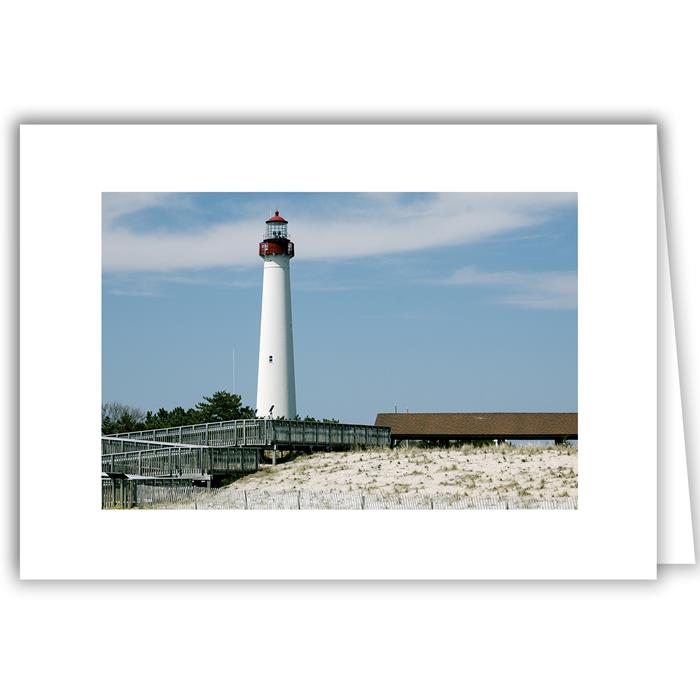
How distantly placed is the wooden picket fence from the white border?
2.84ft

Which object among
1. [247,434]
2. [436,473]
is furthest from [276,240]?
[436,473]

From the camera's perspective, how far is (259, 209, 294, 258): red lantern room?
16959 mm

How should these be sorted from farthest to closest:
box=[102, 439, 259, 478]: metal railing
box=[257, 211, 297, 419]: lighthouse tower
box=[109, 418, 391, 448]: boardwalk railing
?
box=[257, 211, 297, 419]: lighthouse tower < box=[109, 418, 391, 448]: boardwalk railing < box=[102, 439, 259, 478]: metal railing

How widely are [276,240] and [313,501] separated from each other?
414 inches

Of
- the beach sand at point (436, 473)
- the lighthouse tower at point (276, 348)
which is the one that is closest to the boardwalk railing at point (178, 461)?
the beach sand at point (436, 473)
